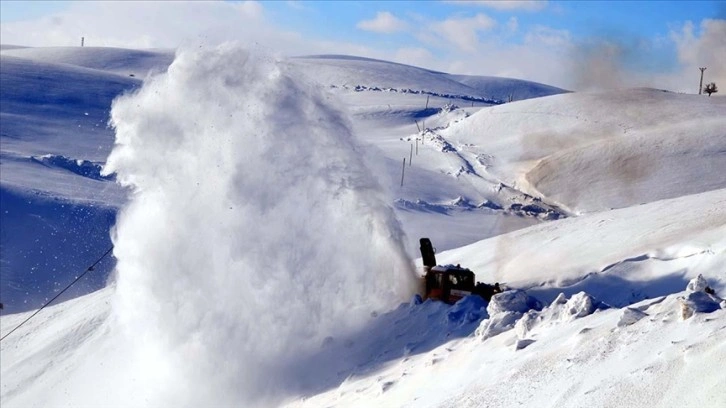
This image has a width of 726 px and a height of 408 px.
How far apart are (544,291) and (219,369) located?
24.4 feet

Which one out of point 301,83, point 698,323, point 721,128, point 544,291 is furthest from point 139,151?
point 721,128

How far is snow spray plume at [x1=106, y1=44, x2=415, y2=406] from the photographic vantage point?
23344mm

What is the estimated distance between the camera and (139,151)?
86.9ft

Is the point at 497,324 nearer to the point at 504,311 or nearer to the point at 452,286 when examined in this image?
the point at 504,311

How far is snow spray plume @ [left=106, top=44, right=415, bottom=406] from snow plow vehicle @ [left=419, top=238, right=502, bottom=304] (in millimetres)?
860

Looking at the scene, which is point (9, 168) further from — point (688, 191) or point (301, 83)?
point (688, 191)

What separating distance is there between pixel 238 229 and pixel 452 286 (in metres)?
5.76

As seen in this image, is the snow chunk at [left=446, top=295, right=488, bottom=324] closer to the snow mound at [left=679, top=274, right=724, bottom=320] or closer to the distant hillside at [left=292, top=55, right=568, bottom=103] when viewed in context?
the snow mound at [left=679, top=274, right=724, bottom=320]

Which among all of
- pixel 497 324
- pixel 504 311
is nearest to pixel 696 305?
pixel 497 324

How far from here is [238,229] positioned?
25.0m

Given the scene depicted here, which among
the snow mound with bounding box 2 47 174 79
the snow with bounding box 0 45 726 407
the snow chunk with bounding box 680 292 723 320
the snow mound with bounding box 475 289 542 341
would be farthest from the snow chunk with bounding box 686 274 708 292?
the snow mound with bounding box 2 47 174 79

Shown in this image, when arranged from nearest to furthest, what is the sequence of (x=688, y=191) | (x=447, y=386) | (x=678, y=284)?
(x=447, y=386) → (x=678, y=284) → (x=688, y=191)

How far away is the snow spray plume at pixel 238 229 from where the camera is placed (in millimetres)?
23344

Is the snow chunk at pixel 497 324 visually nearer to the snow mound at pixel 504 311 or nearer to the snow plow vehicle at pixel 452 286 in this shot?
the snow mound at pixel 504 311
